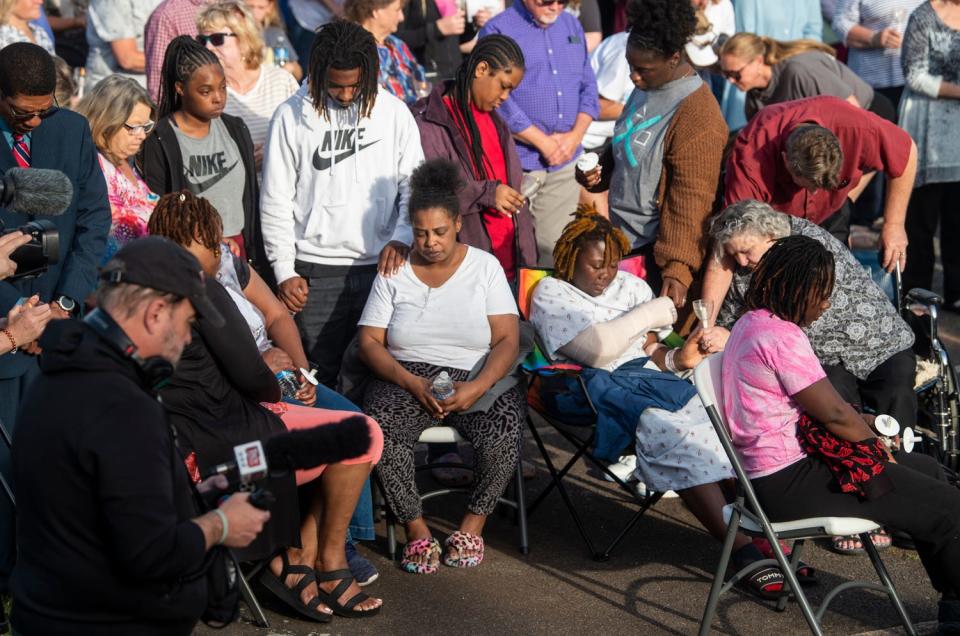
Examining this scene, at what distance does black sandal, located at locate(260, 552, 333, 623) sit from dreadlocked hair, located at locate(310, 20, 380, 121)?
2.06 meters

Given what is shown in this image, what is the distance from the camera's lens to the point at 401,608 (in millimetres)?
4582

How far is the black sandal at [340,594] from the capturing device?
452 centimetres

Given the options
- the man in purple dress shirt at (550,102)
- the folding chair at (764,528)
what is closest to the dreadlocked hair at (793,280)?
the folding chair at (764,528)

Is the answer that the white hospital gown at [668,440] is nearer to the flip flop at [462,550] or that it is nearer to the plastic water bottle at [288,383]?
the flip flop at [462,550]

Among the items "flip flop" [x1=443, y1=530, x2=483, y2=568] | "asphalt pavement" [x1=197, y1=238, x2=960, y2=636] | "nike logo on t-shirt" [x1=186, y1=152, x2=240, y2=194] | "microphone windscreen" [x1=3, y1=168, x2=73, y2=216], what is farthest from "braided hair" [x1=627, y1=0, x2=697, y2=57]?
"microphone windscreen" [x1=3, y1=168, x2=73, y2=216]

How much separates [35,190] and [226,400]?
1.01 m

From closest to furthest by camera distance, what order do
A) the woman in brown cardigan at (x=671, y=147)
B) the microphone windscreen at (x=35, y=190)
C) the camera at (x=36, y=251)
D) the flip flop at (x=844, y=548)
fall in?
the microphone windscreen at (x=35, y=190), the camera at (x=36, y=251), the flip flop at (x=844, y=548), the woman in brown cardigan at (x=671, y=147)

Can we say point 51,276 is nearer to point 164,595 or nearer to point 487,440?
point 487,440

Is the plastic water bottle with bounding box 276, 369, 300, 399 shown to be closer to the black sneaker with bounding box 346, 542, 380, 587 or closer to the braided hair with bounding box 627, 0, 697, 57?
the black sneaker with bounding box 346, 542, 380, 587

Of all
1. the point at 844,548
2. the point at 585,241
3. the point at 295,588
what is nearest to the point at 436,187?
the point at 585,241

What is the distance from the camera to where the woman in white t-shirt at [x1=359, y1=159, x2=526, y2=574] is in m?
4.94

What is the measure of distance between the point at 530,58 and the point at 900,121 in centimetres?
252

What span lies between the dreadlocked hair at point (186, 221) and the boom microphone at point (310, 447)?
179 centimetres

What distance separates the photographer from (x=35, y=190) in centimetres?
374
